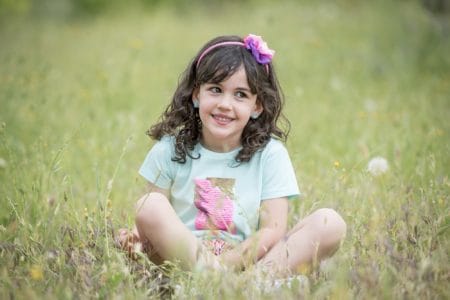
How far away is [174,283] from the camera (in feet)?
6.78

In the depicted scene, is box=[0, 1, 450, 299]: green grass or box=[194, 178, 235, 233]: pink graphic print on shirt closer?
box=[0, 1, 450, 299]: green grass

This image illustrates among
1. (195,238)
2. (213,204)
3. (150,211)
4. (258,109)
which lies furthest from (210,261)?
(258,109)

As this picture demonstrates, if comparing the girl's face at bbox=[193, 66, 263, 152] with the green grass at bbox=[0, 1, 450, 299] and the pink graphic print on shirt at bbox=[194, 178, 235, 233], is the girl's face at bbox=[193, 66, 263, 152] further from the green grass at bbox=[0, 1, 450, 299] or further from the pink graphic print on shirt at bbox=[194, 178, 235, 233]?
the green grass at bbox=[0, 1, 450, 299]

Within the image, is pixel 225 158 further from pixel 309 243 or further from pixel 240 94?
pixel 309 243

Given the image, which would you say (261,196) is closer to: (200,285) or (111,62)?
(200,285)

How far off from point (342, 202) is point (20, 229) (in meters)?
1.32

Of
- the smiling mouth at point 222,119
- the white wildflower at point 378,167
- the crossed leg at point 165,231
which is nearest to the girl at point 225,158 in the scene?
the smiling mouth at point 222,119

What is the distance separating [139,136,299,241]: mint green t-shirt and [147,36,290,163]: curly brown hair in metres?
0.04

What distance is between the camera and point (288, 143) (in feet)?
13.6

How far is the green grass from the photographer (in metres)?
1.96

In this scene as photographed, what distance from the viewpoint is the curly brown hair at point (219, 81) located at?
2.45 m

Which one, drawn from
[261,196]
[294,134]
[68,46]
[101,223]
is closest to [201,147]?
[261,196]

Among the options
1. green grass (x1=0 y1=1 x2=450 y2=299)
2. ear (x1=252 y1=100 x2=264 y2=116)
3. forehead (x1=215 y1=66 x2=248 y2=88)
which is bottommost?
green grass (x1=0 y1=1 x2=450 y2=299)

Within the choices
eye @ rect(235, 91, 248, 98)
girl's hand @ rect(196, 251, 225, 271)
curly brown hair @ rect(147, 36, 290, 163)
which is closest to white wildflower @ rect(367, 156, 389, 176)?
curly brown hair @ rect(147, 36, 290, 163)
